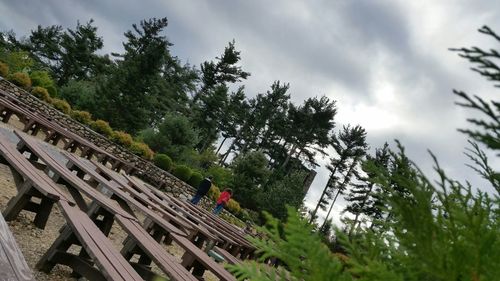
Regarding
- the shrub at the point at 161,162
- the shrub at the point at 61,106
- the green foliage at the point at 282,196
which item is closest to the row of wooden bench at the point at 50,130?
the shrub at the point at 61,106

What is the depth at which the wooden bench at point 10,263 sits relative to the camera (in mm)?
1832

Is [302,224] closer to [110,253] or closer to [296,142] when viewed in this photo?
[110,253]

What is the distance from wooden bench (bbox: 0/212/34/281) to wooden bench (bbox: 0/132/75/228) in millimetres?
1784

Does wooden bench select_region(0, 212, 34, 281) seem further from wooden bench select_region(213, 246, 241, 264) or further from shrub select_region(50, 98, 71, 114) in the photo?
shrub select_region(50, 98, 71, 114)

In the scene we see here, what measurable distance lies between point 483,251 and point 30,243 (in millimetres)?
4661

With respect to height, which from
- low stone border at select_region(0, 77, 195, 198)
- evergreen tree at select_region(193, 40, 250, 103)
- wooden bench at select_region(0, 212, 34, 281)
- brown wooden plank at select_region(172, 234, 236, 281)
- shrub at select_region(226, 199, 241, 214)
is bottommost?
wooden bench at select_region(0, 212, 34, 281)

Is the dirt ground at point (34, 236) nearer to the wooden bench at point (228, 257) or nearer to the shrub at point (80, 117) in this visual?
the wooden bench at point (228, 257)

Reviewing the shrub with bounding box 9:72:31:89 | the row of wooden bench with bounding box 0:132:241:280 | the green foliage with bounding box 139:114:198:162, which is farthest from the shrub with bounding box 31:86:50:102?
the row of wooden bench with bounding box 0:132:241:280

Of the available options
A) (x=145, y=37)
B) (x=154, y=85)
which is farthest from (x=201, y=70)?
(x=154, y=85)

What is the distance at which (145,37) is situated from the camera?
121 ft

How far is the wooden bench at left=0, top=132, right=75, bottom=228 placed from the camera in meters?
3.96

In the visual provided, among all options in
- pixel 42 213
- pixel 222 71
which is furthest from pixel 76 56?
pixel 42 213

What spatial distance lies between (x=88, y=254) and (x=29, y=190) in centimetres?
124

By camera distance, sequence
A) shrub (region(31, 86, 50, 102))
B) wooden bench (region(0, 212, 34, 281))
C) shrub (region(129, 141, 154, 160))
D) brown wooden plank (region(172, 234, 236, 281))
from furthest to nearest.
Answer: shrub (region(129, 141, 154, 160)), shrub (region(31, 86, 50, 102)), brown wooden plank (region(172, 234, 236, 281)), wooden bench (region(0, 212, 34, 281))
